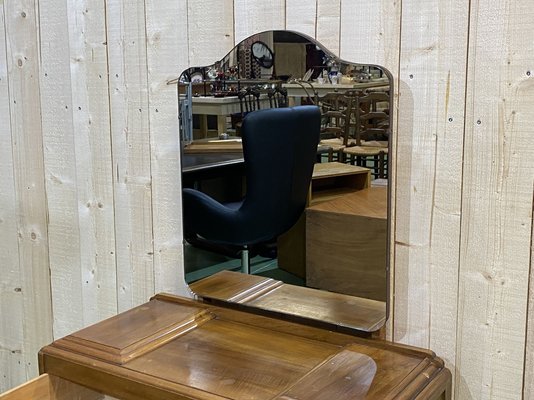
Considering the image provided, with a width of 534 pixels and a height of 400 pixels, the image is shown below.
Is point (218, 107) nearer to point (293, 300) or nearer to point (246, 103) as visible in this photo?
point (246, 103)

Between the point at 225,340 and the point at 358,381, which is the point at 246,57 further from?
the point at 358,381

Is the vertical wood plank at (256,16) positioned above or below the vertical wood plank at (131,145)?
above

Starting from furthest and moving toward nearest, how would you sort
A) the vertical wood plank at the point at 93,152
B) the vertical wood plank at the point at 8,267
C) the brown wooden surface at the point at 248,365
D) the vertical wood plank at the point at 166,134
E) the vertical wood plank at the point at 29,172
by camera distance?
1. the vertical wood plank at the point at 8,267
2. the vertical wood plank at the point at 29,172
3. the vertical wood plank at the point at 93,152
4. the vertical wood plank at the point at 166,134
5. the brown wooden surface at the point at 248,365

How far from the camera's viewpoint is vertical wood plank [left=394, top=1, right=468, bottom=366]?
134 centimetres

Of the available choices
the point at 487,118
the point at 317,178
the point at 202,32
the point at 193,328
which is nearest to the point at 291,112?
the point at 317,178

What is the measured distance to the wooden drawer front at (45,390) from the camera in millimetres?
1464

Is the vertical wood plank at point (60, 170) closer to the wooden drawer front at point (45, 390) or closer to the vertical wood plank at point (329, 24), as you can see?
the wooden drawer front at point (45, 390)

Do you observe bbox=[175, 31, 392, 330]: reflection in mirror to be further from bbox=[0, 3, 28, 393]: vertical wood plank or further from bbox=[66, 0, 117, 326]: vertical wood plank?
bbox=[0, 3, 28, 393]: vertical wood plank

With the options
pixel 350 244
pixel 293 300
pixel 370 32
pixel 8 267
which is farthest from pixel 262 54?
pixel 8 267

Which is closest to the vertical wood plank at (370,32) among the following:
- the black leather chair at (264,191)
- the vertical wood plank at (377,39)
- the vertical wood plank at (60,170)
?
the vertical wood plank at (377,39)

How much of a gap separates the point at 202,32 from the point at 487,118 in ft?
2.44

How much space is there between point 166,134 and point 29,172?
2.14 feet

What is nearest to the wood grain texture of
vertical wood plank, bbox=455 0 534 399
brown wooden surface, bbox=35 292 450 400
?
brown wooden surface, bbox=35 292 450 400

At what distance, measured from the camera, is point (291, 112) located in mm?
1531
